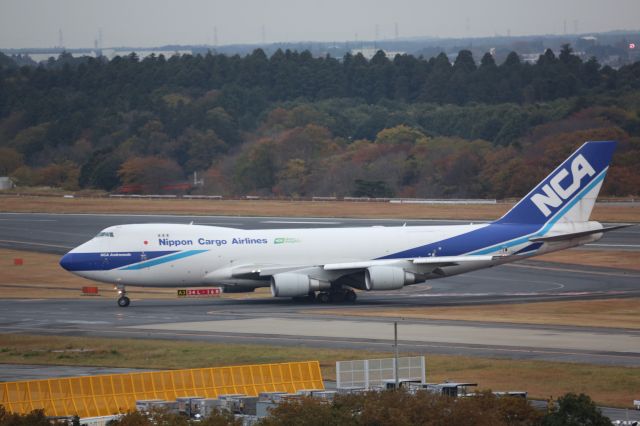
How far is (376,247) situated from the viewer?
212 feet

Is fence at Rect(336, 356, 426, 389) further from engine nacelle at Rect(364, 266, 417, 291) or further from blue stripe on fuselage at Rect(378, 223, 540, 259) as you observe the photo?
blue stripe on fuselage at Rect(378, 223, 540, 259)

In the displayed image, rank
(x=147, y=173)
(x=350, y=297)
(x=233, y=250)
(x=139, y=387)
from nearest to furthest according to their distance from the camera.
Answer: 1. (x=139, y=387)
2. (x=233, y=250)
3. (x=350, y=297)
4. (x=147, y=173)

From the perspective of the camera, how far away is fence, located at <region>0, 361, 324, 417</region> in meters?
35.9

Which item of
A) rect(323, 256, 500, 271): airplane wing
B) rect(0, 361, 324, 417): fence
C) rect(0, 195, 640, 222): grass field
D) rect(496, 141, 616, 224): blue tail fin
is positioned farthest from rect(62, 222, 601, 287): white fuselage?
rect(0, 195, 640, 222): grass field

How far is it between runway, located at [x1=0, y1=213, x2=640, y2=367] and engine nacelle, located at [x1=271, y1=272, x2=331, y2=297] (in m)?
0.86

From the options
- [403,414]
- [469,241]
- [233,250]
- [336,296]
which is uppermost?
[233,250]

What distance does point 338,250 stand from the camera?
6450 centimetres

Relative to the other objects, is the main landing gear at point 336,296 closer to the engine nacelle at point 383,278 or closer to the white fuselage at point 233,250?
the white fuselage at point 233,250

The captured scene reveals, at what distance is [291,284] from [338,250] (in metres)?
3.50

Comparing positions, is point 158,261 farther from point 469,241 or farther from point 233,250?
point 469,241

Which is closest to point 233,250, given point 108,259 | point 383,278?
point 108,259

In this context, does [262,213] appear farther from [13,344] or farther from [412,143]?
[13,344]

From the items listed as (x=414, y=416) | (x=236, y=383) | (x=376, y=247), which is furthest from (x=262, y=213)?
(x=414, y=416)

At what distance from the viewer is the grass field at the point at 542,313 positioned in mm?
54969
